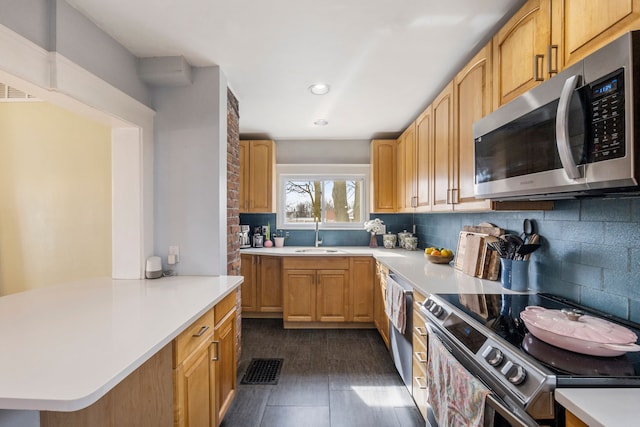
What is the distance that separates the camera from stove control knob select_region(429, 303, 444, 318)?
145 centimetres

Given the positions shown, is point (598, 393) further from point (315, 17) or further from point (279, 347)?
point (279, 347)

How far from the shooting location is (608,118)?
83 centimetres

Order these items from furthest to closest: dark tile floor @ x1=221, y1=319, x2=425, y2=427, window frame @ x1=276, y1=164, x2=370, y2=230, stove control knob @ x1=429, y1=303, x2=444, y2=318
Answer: window frame @ x1=276, y1=164, x2=370, y2=230
dark tile floor @ x1=221, y1=319, x2=425, y2=427
stove control knob @ x1=429, y1=303, x2=444, y2=318

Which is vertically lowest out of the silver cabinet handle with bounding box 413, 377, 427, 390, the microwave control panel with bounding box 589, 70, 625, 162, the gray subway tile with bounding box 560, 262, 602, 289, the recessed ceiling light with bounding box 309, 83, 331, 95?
the silver cabinet handle with bounding box 413, 377, 427, 390

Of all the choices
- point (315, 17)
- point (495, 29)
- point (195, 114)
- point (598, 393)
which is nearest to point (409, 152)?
point (495, 29)

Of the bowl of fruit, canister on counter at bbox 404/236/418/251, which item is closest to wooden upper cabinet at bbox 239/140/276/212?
canister on counter at bbox 404/236/418/251

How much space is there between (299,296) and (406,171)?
6.16 ft

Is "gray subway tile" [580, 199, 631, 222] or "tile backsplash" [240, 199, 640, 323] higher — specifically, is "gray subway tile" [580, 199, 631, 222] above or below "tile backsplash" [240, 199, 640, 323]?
above

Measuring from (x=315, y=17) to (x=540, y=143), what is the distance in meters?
1.25

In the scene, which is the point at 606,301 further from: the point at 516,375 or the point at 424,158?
the point at 424,158

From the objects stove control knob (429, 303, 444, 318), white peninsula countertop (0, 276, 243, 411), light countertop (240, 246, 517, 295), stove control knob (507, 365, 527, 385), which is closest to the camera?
white peninsula countertop (0, 276, 243, 411)

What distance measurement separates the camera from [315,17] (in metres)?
1.52

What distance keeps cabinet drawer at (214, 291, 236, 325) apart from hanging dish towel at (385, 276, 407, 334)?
118 centimetres

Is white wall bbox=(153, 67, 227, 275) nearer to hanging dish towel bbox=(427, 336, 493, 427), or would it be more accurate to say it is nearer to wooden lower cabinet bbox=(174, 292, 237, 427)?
wooden lower cabinet bbox=(174, 292, 237, 427)
